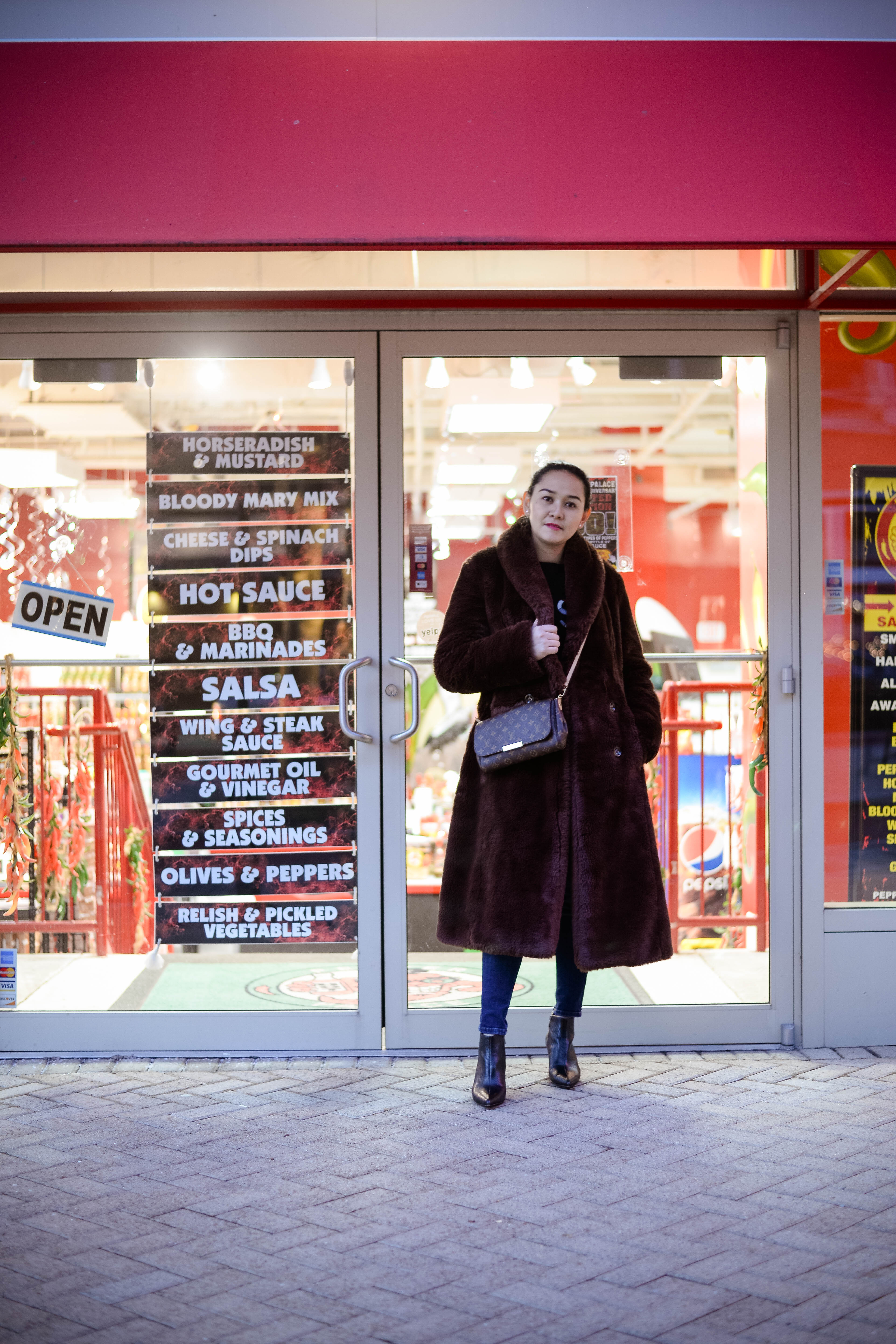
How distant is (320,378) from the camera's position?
14.3 ft

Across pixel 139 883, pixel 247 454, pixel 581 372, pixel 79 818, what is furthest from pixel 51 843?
pixel 581 372

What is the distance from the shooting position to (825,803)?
4402mm

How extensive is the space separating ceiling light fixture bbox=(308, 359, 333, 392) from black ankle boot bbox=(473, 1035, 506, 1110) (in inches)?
90.2

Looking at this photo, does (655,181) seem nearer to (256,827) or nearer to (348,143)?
(348,143)

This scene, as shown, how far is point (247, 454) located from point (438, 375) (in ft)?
2.42

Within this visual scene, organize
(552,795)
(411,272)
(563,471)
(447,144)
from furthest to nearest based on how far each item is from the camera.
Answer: (411,272) < (563,471) < (552,795) < (447,144)

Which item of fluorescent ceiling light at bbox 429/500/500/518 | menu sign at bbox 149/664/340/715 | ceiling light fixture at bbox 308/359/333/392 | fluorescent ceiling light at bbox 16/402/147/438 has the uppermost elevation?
ceiling light fixture at bbox 308/359/333/392

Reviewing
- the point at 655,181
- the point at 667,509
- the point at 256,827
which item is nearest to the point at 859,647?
the point at 667,509

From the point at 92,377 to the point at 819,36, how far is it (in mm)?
2690

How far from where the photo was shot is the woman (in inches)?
143

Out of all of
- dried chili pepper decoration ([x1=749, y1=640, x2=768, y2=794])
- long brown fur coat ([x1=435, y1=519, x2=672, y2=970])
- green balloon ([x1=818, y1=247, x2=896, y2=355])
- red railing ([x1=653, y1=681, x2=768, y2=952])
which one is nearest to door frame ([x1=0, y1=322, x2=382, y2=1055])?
long brown fur coat ([x1=435, y1=519, x2=672, y2=970])

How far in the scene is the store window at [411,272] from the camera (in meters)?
4.25

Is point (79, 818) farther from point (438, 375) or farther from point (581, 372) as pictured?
point (581, 372)

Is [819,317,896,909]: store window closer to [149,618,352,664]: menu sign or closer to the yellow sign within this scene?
the yellow sign
